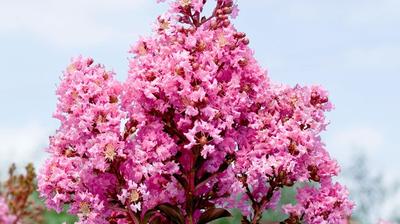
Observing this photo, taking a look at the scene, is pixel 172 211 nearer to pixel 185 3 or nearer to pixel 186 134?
pixel 186 134

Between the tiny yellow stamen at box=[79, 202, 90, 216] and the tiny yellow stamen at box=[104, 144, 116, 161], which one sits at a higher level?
the tiny yellow stamen at box=[104, 144, 116, 161]

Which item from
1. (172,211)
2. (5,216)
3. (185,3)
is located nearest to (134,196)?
(172,211)

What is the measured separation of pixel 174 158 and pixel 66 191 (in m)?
0.94

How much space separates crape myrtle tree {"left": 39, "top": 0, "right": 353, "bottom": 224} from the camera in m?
6.75

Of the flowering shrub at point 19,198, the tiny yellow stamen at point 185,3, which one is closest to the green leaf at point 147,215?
the flowering shrub at point 19,198

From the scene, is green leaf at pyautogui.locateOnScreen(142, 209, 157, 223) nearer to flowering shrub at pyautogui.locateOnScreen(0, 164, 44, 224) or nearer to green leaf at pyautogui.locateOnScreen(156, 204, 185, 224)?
green leaf at pyautogui.locateOnScreen(156, 204, 185, 224)

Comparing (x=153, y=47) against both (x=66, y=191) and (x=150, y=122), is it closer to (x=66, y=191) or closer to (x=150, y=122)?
(x=150, y=122)

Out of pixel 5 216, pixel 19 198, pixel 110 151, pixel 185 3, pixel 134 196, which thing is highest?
pixel 185 3

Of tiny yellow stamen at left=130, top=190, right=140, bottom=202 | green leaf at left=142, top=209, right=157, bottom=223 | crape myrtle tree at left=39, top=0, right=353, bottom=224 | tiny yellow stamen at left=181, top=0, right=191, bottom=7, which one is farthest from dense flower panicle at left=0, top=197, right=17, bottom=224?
tiny yellow stamen at left=181, top=0, right=191, bottom=7

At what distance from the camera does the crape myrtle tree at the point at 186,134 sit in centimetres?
675

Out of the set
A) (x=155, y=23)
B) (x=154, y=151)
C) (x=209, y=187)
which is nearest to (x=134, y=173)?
(x=154, y=151)

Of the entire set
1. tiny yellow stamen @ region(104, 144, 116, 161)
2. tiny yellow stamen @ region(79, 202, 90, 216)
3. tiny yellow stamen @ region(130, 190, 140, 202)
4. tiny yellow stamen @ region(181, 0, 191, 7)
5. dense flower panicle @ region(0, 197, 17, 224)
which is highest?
tiny yellow stamen @ region(181, 0, 191, 7)

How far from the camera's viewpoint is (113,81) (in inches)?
275

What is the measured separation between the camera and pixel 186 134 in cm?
668
